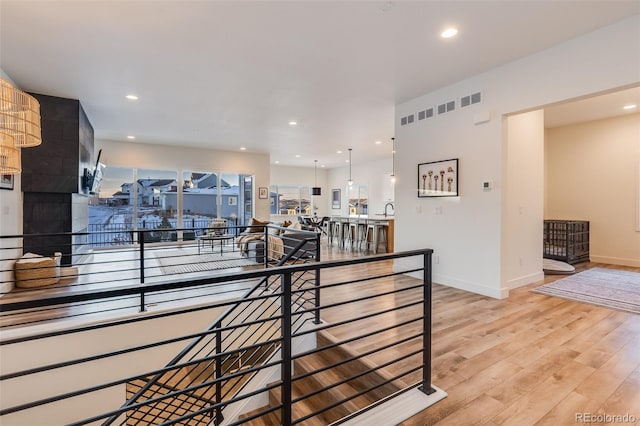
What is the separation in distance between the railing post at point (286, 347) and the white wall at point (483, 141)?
3.27 metres

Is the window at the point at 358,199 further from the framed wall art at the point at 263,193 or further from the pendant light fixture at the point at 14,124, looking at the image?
the pendant light fixture at the point at 14,124

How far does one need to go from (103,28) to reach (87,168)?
12.0 feet

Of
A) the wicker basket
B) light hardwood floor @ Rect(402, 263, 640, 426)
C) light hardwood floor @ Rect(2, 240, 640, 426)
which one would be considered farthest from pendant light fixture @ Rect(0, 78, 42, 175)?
light hardwood floor @ Rect(402, 263, 640, 426)

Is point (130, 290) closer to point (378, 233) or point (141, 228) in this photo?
point (378, 233)

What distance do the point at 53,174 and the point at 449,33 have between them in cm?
583

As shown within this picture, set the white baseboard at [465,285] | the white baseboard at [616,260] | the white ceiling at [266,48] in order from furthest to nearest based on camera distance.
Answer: the white baseboard at [616,260] → the white baseboard at [465,285] → the white ceiling at [266,48]

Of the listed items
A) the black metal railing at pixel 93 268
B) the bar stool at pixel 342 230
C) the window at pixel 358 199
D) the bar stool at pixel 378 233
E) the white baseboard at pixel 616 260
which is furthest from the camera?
the window at pixel 358 199

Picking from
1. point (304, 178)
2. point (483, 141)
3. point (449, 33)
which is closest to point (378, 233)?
point (483, 141)

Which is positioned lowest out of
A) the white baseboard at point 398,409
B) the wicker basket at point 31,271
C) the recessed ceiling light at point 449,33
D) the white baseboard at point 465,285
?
the white baseboard at point 398,409

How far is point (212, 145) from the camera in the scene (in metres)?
8.77

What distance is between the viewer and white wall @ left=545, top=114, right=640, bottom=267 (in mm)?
5816

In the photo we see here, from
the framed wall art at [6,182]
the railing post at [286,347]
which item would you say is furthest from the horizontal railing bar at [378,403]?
the framed wall art at [6,182]

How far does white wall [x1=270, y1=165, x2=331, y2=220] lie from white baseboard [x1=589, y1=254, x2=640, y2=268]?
365 inches

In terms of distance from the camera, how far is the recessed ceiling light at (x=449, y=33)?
297cm
